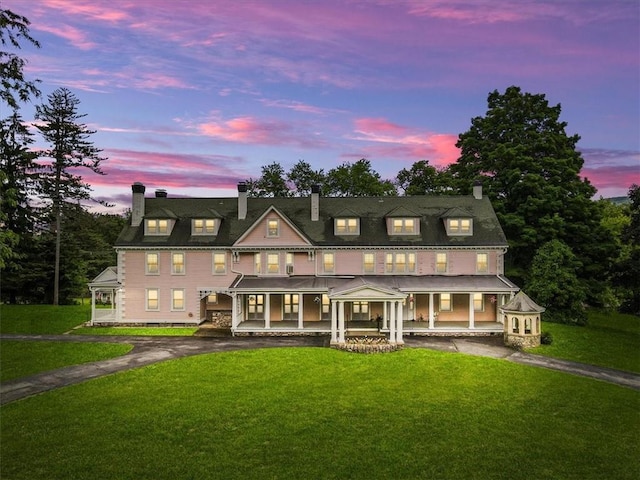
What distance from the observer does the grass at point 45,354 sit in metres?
20.7

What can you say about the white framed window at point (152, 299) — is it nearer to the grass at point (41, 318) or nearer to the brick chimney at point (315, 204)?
the grass at point (41, 318)

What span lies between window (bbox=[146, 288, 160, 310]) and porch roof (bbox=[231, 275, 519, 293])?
632cm

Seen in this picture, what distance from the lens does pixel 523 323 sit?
26109 mm

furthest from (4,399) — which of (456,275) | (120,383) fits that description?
(456,275)

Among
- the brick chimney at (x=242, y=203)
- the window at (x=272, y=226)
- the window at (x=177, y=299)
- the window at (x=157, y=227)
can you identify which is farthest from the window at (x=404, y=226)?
the window at (x=157, y=227)

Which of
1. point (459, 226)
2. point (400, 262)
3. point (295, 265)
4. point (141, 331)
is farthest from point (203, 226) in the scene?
point (459, 226)

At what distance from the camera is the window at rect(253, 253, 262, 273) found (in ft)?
107

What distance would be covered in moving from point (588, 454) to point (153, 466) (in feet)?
41.3

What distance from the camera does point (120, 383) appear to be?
18.8 meters

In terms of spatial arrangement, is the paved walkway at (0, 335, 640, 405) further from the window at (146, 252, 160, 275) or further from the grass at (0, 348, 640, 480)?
the window at (146, 252, 160, 275)

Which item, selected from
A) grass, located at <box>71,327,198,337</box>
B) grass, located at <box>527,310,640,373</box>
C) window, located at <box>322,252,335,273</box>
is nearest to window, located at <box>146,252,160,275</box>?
grass, located at <box>71,327,198,337</box>

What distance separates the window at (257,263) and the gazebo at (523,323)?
16.8 metres

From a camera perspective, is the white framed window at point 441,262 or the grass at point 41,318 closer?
the grass at point 41,318

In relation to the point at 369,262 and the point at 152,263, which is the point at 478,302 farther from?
the point at 152,263
